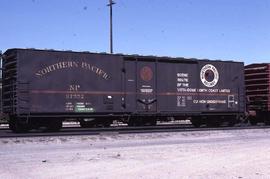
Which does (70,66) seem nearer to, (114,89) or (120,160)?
(114,89)

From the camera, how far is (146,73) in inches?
887

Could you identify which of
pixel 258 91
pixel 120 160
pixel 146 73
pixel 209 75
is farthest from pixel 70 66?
pixel 258 91

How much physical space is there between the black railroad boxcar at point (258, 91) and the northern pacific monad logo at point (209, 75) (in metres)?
3.34

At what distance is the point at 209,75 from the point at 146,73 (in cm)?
378

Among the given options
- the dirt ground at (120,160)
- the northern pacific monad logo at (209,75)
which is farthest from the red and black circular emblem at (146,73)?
the dirt ground at (120,160)

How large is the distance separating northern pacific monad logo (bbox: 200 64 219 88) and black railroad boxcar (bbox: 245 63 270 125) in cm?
334

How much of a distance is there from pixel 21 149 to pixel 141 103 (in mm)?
9482

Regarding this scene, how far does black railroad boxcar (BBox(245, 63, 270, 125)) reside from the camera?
85.7 ft

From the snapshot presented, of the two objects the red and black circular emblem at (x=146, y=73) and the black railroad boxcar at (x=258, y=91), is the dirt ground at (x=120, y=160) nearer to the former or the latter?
→ the red and black circular emblem at (x=146, y=73)

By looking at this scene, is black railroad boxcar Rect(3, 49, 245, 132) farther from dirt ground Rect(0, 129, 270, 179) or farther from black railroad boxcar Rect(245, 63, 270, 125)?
dirt ground Rect(0, 129, 270, 179)

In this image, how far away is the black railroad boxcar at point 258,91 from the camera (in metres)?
26.1

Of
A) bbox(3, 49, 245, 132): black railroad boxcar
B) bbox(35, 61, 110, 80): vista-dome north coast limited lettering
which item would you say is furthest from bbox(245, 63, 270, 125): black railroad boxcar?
bbox(35, 61, 110, 80): vista-dome north coast limited lettering

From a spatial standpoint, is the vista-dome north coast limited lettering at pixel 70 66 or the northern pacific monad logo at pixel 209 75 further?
the northern pacific monad logo at pixel 209 75

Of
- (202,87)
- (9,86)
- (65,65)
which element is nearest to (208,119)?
(202,87)
